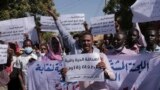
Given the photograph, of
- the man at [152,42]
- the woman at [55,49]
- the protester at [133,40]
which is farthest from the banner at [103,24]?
the man at [152,42]

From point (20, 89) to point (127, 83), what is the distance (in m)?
3.49

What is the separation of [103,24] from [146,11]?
279 cm

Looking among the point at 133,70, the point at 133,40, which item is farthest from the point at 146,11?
the point at 133,70

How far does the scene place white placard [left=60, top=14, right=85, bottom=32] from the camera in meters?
12.3

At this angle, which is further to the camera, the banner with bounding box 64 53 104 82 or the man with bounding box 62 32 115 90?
the banner with bounding box 64 53 104 82

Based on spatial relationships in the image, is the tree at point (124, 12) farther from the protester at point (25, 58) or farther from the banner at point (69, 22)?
the banner at point (69, 22)

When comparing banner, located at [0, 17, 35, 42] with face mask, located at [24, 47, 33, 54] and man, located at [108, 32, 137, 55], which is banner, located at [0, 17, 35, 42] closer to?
face mask, located at [24, 47, 33, 54]

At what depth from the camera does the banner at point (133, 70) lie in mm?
9125

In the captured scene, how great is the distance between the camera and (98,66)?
8.12m

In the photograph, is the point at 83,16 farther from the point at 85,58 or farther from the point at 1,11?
the point at 1,11

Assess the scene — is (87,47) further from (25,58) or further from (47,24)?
(25,58)

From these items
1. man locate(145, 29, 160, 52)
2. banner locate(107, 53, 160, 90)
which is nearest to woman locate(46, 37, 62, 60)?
banner locate(107, 53, 160, 90)

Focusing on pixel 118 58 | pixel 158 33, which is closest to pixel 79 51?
pixel 118 58

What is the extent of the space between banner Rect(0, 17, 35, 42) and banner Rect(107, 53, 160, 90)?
3702 millimetres
